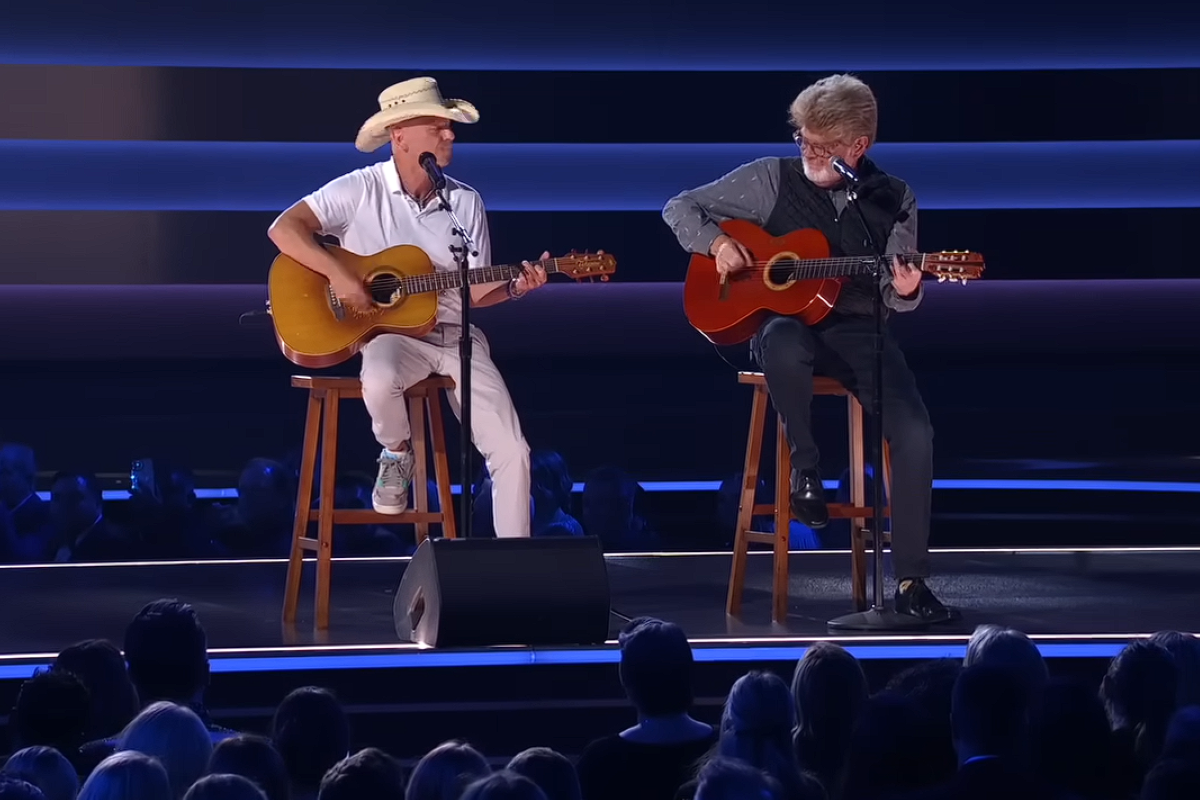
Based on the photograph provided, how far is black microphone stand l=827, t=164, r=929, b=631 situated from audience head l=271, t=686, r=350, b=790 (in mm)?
1891

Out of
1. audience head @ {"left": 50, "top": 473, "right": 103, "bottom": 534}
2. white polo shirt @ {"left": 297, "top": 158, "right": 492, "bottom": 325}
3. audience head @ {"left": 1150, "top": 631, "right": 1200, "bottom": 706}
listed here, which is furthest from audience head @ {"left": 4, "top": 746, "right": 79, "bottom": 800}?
audience head @ {"left": 50, "top": 473, "right": 103, "bottom": 534}

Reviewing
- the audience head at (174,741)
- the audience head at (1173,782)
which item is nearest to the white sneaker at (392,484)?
the audience head at (174,741)

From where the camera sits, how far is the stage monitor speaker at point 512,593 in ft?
13.0

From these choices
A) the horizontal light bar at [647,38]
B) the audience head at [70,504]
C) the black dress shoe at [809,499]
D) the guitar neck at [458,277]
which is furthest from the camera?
the horizontal light bar at [647,38]

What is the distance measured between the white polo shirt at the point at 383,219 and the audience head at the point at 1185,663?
2.24 m

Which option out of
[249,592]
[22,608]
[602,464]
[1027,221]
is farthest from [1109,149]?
[22,608]

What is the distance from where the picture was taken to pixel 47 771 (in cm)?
254

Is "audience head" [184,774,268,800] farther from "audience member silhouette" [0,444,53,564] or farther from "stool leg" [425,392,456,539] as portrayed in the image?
"audience member silhouette" [0,444,53,564]

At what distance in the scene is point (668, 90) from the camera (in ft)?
23.4

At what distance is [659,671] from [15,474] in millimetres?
4164

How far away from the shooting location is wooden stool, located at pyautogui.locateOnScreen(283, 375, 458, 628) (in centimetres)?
461

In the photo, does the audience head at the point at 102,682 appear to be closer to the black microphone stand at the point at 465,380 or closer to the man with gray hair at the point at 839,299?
the black microphone stand at the point at 465,380

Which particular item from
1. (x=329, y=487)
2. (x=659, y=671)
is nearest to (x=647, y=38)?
(x=329, y=487)

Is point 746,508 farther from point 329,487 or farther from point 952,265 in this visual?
point 329,487
